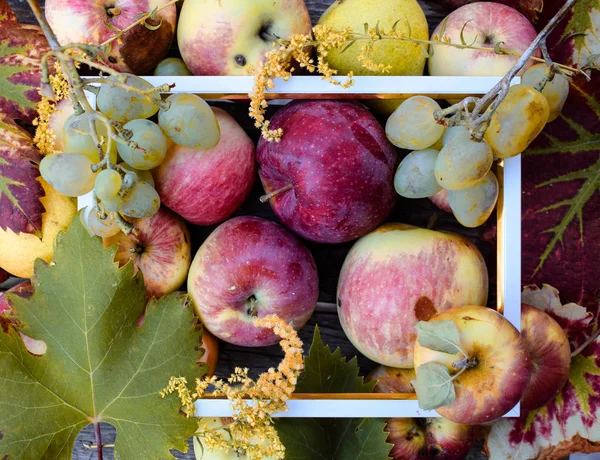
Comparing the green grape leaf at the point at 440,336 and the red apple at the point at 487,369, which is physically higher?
the green grape leaf at the point at 440,336

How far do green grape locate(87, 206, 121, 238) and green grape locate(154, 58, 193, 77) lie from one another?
0.81ft

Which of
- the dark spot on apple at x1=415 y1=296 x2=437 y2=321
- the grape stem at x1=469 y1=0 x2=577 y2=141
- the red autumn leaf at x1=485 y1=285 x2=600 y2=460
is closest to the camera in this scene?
the grape stem at x1=469 y1=0 x2=577 y2=141

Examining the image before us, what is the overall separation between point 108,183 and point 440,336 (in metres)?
0.42

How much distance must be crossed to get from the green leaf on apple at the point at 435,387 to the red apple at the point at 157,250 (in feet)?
1.29

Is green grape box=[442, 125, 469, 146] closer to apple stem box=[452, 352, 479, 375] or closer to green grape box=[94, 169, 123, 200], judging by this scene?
apple stem box=[452, 352, 479, 375]

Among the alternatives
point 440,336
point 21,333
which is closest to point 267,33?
point 440,336

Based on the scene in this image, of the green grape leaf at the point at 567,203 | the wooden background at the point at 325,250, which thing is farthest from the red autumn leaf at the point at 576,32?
the wooden background at the point at 325,250

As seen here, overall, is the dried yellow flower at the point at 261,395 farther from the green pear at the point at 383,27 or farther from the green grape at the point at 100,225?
the green pear at the point at 383,27

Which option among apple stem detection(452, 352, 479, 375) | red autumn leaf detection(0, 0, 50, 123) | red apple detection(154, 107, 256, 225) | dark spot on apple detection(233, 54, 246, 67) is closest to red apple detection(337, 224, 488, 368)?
apple stem detection(452, 352, 479, 375)

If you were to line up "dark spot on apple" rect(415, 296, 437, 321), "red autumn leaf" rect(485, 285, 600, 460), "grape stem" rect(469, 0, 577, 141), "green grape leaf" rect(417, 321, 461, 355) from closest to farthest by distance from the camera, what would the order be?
"grape stem" rect(469, 0, 577, 141)
"green grape leaf" rect(417, 321, 461, 355)
"dark spot on apple" rect(415, 296, 437, 321)
"red autumn leaf" rect(485, 285, 600, 460)

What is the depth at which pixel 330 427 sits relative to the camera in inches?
33.7

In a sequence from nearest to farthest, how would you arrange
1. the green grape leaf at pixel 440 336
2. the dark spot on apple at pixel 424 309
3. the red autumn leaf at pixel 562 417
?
the green grape leaf at pixel 440 336
the dark spot on apple at pixel 424 309
the red autumn leaf at pixel 562 417

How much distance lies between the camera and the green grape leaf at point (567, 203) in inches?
34.9

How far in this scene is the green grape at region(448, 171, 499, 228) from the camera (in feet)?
2.24
